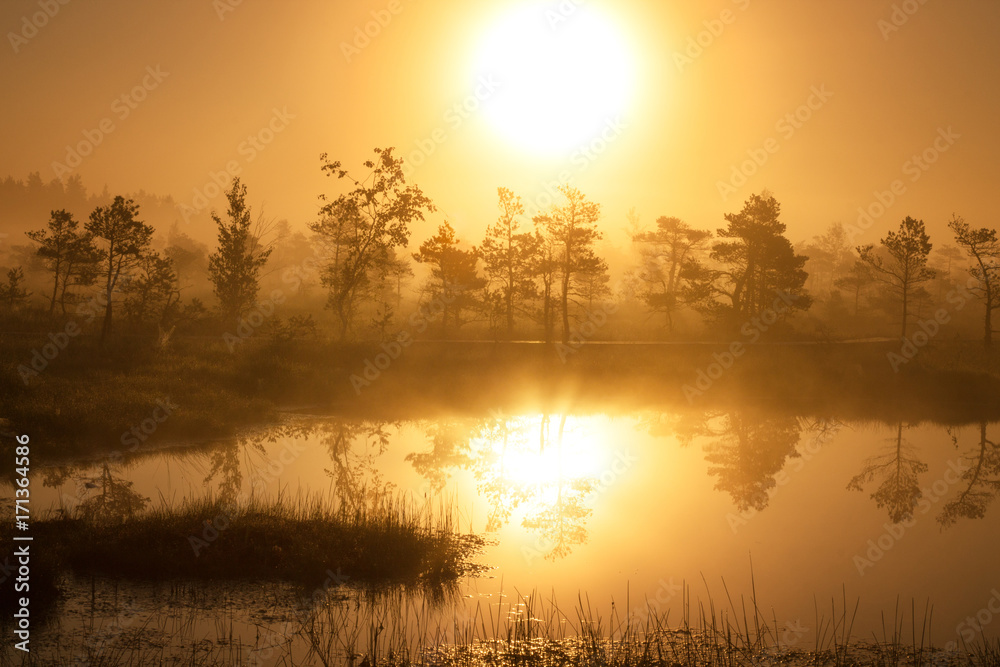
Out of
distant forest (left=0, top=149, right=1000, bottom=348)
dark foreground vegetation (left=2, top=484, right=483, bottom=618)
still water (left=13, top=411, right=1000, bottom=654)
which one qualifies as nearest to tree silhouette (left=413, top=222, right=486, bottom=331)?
distant forest (left=0, top=149, right=1000, bottom=348)

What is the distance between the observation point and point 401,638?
358 inches

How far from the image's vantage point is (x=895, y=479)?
63.3ft

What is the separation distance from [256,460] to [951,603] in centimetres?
1624

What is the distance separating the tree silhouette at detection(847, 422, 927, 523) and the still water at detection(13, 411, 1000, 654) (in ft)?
0.29

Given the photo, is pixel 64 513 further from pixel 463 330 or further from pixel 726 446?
pixel 463 330

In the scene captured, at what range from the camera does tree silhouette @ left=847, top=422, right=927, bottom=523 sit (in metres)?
16.7

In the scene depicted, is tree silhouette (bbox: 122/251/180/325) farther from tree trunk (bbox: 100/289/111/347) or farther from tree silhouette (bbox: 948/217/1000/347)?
tree silhouette (bbox: 948/217/1000/347)

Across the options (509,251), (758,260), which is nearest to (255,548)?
(509,251)

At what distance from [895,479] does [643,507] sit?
8510 mm

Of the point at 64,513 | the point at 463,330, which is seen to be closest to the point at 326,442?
the point at 64,513

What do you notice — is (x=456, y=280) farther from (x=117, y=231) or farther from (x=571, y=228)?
(x=117, y=231)

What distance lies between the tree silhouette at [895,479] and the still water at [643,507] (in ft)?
0.29

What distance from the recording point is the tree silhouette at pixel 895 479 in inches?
659

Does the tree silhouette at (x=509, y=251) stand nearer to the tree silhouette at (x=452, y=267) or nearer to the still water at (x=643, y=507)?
the tree silhouette at (x=452, y=267)
